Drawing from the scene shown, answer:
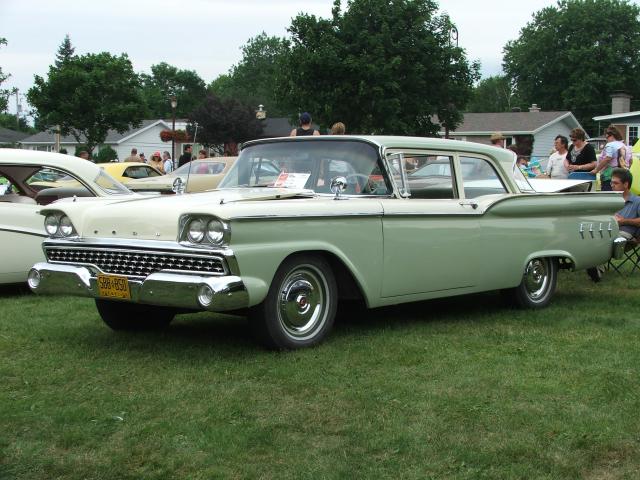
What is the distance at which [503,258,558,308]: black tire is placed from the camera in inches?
288

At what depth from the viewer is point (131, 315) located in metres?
6.26

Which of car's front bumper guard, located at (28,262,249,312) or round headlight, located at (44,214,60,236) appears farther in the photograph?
round headlight, located at (44,214,60,236)

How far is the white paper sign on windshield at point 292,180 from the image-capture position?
616cm

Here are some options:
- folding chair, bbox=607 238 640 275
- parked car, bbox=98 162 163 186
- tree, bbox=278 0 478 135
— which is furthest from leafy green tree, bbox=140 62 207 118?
folding chair, bbox=607 238 640 275

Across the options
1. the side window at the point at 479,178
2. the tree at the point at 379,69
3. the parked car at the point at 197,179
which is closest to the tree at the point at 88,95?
the tree at the point at 379,69

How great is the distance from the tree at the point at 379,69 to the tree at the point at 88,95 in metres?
8.19

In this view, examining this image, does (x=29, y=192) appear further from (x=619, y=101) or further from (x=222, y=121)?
(x=222, y=121)

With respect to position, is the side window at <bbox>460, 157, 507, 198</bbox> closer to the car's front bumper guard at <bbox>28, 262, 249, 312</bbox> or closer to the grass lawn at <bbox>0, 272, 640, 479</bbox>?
the grass lawn at <bbox>0, 272, 640, 479</bbox>

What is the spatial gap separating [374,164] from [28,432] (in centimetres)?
319

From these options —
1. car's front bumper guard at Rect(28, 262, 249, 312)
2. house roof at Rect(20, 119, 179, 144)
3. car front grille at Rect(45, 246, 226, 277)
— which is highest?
house roof at Rect(20, 119, 179, 144)

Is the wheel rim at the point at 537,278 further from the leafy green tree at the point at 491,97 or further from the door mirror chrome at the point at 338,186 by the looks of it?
the leafy green tree at the point at 491,97

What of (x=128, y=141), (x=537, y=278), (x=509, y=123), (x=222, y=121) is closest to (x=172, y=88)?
(x=128, y=141)

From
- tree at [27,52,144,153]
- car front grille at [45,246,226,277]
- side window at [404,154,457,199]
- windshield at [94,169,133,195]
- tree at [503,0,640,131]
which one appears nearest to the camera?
car front grille at [45,246,226,277]

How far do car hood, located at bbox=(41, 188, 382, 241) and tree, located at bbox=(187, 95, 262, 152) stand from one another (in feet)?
196
